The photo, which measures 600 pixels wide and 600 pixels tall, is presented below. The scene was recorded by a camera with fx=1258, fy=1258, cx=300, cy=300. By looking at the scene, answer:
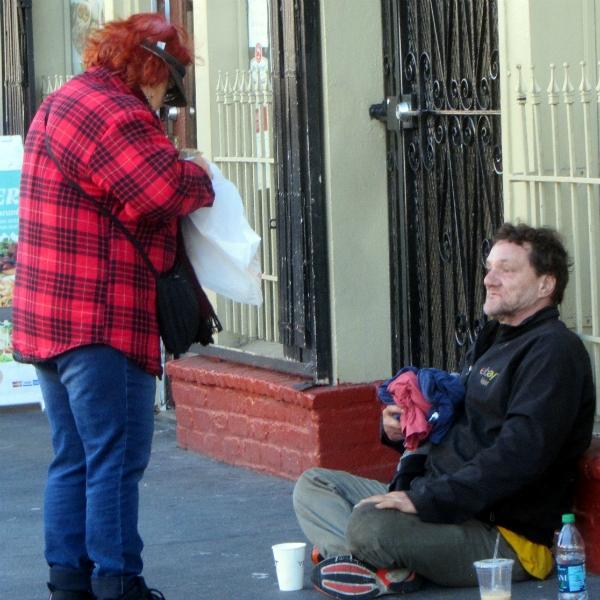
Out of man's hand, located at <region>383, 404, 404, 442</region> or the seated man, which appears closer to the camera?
the seated man

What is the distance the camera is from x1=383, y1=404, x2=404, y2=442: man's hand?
14.0ft

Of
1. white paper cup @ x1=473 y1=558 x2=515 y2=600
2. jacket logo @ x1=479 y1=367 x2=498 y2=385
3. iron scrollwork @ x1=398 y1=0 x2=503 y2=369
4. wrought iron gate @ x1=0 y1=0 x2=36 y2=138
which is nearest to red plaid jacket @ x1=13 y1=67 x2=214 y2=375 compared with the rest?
jacket logo @ x1=479 y1=367 x2=498 y2=385

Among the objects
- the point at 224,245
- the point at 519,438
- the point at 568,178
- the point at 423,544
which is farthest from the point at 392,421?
the point at 568,178

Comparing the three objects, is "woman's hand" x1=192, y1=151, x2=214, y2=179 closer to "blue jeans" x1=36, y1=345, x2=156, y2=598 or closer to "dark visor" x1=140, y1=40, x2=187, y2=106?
"dark visor" x1=140, y1=40, x2=187, y2=106

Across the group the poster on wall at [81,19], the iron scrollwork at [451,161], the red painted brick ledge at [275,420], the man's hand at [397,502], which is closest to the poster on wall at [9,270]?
the poster on wall at [81,19]

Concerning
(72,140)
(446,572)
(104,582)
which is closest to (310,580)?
(446,572)

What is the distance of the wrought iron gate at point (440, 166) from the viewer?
4.95 meters

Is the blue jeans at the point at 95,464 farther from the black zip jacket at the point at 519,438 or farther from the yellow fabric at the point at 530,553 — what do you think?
the yellow fabric at the point at 530,553

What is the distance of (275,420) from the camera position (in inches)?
231

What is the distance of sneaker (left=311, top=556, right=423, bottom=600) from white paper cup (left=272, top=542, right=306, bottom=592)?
0.40 ft

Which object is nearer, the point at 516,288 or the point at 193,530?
the point at 516,288

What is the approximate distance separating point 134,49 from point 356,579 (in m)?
1.80

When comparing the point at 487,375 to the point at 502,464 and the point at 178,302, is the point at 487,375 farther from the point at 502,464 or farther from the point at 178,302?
the point at 178,302

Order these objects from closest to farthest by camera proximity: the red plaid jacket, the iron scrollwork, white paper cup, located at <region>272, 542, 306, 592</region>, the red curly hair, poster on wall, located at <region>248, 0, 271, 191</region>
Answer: the red plaid jacket < the red curly hair < white paper cup, located at <region>272, 542, 306, 592</region> < the iron scrollwork < poster on wall, located at <region>248, 0, 271, 191</region>
